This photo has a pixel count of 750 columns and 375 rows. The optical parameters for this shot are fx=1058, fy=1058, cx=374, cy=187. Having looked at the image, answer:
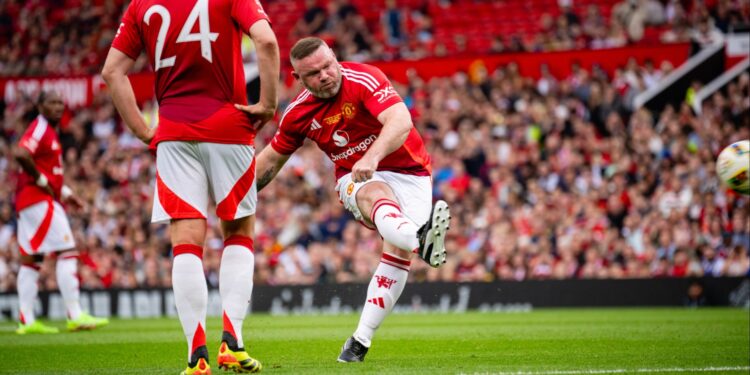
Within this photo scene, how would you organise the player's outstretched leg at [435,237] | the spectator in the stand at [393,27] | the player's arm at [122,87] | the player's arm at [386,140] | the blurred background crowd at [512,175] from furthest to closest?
the spectator in the stand at [393,27]
the blurred background crowd at [512,175]
the player's outstretched leg at [435,237]
the player's arm at [386,140]
the player's arm at [122,87]

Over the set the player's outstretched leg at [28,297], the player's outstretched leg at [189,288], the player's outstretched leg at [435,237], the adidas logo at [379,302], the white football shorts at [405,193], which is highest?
the white football shorts at [405,193]

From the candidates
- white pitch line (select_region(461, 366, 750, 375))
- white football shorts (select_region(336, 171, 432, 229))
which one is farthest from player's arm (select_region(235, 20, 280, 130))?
white pitch line (select_region(461, 366, 750, 375))

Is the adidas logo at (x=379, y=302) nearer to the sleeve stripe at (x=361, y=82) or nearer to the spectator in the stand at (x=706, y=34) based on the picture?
the sleeve stripe at (x=361, y=82)

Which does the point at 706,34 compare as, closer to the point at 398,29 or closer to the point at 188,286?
the point at 398,29

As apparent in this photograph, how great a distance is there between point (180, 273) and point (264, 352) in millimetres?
2526

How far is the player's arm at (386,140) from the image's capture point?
6965mm

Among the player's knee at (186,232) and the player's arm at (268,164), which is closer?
the player's knee at (186,232)

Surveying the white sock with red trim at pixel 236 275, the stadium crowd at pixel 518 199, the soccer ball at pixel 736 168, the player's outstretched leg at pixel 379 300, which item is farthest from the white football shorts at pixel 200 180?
the stadium crowd at pixel 518 199

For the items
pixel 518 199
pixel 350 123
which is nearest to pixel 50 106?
pixel 350 123

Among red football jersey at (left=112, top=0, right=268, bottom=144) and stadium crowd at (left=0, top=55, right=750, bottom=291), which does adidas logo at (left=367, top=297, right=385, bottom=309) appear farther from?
stadium crowd at (left=0, top=55, right=750, bottom=291)

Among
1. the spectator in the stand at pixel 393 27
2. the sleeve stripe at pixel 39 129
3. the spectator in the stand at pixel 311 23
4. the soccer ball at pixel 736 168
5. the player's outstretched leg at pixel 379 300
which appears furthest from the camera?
the spectator in the stand at pixel 311 23

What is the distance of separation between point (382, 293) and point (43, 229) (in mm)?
6677

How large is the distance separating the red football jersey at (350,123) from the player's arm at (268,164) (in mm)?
44

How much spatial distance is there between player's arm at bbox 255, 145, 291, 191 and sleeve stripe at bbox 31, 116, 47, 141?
552 centimetres
